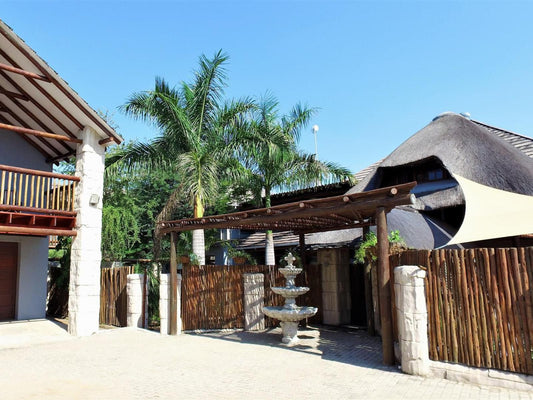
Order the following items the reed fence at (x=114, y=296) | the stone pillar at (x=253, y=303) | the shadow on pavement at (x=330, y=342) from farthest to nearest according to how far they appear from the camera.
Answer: the reed fence at (x=114, y=296)
the stone pillar at (x=253, y=303)
the shadow on pavement at (x=330, y=342)

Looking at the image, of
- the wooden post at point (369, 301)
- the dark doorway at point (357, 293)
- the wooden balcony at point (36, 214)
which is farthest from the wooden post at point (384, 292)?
the wooden balcony at point (36, 214)

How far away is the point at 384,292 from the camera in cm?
687

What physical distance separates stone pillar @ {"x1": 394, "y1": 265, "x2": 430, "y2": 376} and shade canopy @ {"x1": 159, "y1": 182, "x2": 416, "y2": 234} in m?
1.19

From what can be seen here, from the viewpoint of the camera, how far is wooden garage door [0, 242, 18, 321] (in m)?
12.0

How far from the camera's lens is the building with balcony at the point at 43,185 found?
32.8ft

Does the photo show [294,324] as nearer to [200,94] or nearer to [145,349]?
[145,349]

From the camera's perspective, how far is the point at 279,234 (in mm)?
16625

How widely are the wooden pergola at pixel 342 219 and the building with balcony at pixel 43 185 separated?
2.08m

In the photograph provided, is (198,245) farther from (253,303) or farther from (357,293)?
(357,293)

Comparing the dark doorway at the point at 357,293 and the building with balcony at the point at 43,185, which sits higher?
the building with balcony at the point at 43,185

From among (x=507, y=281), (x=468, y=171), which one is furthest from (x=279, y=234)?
(x=507, y=281)

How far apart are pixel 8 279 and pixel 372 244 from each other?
10.5m

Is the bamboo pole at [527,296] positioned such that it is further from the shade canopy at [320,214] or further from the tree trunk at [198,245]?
the tree trunk at [198,245]

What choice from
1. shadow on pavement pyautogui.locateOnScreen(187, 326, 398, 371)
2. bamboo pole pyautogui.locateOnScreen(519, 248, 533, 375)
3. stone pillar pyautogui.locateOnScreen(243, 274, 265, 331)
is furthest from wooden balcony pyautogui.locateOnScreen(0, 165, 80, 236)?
bamboo pole pyautogui.locateOnScreen(519, 248, 533, 375)
